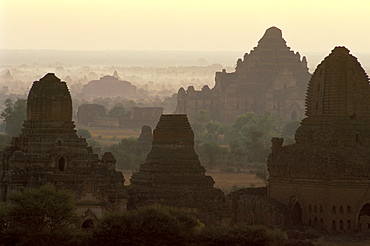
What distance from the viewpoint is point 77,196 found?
2470 inches

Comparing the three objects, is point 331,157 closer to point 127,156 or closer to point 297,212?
point 297,212

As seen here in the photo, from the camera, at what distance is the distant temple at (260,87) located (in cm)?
18788

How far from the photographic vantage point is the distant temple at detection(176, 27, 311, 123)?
18788 cm

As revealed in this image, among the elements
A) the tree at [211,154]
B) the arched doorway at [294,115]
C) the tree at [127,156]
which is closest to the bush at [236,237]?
the tree at [127,156]

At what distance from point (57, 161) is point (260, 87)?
421ft

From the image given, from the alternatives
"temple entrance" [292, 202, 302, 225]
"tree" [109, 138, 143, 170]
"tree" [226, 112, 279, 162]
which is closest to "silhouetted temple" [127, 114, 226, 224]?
"temple entrance" [292, 202, 302, 225]

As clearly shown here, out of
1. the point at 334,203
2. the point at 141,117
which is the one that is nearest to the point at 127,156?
the point at 334,203

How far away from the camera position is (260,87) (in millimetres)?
192625

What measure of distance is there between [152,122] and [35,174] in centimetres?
12872

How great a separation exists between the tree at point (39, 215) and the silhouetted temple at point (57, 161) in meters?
2.61

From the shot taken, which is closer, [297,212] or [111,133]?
[297,212]

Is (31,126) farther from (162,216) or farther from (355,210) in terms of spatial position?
(355,210)

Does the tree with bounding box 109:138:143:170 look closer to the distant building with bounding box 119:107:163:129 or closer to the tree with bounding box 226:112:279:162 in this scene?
the tree with bounding box 226:112:279:162

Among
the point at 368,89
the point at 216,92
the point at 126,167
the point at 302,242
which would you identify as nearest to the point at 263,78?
the point at 216,92
